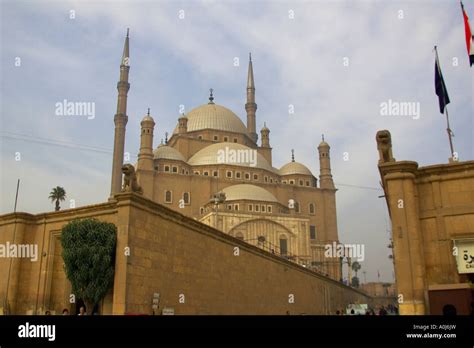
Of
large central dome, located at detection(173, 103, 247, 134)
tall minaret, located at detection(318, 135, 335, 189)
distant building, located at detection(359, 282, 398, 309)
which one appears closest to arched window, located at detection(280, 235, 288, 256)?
tall minaret, located at detection(318, 135, 335, 189)

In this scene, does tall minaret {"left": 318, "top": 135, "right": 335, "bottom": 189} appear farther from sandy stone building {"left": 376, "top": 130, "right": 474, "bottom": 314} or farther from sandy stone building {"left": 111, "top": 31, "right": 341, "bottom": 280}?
sandy stone building {"left": 376, "top": 130, "right": 474, "bottom": 314}

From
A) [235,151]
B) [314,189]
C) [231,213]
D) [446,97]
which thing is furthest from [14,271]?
[314,189]

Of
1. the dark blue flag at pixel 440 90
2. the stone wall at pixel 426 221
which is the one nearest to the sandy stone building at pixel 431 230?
the stone wall at pixel 426 221

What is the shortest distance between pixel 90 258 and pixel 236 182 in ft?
128

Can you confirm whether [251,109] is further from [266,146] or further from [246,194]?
[246,194]

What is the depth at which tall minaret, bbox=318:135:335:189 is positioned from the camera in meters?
56.2

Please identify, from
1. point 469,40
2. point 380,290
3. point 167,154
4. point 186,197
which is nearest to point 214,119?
point 167,154

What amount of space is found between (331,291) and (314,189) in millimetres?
19536

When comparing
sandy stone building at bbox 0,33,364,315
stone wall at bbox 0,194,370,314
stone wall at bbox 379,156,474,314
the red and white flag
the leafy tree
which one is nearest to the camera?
stone wall at bbox 379,156,474,314

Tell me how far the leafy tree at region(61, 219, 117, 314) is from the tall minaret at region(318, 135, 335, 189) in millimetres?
45843

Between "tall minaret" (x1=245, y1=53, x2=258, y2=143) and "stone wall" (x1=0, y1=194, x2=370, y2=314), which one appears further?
"tall minaret" (x1=245, y1=53, x2=258, y2=143)

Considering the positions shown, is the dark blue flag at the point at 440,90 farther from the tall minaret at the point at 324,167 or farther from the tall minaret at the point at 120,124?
the tall minaret at the point at 324,167
